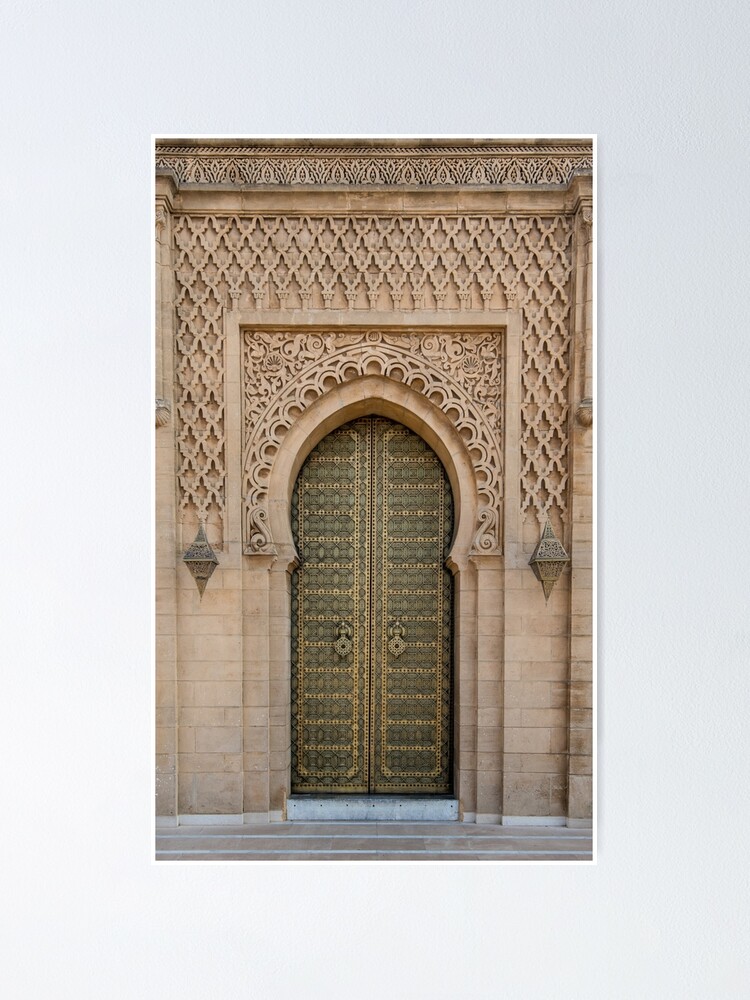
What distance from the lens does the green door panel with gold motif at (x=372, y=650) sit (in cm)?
287

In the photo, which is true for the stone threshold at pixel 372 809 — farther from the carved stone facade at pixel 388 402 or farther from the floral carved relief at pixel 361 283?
the floral carved relief at pixel 361 283

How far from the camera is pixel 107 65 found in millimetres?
2021

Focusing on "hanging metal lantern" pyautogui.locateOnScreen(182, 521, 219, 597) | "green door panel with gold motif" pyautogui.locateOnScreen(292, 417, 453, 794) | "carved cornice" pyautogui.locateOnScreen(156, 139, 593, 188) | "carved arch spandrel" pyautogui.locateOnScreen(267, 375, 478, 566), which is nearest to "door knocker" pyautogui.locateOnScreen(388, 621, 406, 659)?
"green door panel with gold motif" pyautogui.locateOnScreen(292, 417, 453, 794)

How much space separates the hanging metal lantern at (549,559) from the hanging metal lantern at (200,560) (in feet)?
4.70

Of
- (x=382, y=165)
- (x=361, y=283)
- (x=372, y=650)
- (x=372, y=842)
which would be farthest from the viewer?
(x=372, y=650)

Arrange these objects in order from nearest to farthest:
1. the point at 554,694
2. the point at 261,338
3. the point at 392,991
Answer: the point at 392,991
the point at 554,694
the point at 261,338

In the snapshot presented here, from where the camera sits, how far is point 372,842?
92.3 inches

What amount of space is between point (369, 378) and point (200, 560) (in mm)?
1143

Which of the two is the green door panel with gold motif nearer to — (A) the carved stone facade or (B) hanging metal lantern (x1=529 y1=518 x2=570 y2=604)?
(A) the carved stone facade

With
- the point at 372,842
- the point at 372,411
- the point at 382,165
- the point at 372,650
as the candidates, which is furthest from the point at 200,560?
the point at 382,165

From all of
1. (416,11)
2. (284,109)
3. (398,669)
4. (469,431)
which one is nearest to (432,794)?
(398,669)

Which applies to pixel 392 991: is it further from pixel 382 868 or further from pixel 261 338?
pixel 261 338

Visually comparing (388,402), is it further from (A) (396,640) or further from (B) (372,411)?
(A) (396,640)

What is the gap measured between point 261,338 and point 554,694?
81.9 inches
